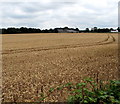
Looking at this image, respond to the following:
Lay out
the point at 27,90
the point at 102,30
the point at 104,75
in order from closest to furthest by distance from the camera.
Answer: the point at 27,90 < the point at 104,75 < the point at 102,30

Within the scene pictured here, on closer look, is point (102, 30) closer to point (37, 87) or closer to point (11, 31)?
point (11, 31)

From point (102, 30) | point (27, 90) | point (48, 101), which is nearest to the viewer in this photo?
point (48, 101)

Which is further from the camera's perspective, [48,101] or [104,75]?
[104,75]

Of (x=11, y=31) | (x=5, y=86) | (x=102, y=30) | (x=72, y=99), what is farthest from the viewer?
(x=102, y=30)

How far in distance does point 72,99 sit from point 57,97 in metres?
0.66

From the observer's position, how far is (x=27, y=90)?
16.1ft

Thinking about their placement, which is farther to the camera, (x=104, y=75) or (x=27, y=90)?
(x=104, y=75)

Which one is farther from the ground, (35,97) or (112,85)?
(112,85)

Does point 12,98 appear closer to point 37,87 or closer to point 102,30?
point 37,87

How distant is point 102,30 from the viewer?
7456 centimetres

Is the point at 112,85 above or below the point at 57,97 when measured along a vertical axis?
above

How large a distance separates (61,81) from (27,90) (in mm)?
1333

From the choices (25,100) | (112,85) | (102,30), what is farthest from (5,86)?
(102,30)

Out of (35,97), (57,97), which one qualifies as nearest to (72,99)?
(57,97)
